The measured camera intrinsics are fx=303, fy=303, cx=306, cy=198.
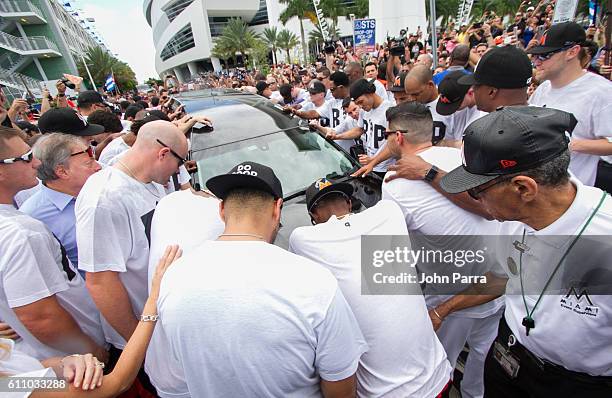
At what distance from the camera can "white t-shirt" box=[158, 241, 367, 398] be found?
1.06 m

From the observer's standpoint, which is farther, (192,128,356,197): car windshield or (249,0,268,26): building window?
(249,0,268,26): building window

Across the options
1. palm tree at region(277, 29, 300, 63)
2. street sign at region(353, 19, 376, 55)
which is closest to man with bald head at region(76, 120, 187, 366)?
street sign at region(353, 19, 376, 55)

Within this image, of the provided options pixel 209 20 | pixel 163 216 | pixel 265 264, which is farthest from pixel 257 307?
pixel 209 20

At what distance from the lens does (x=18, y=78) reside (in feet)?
89.1

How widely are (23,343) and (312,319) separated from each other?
5.41 ft

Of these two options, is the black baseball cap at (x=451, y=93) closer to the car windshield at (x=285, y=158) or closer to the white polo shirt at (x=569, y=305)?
the car windshield at (x=285, y=158)

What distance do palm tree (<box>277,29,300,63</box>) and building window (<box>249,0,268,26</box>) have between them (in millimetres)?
18679

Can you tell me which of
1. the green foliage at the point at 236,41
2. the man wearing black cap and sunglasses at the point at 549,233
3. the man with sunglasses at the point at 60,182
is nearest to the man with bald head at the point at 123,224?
the man with sunglasses at the point at 60,182

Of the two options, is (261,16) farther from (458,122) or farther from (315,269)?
(315,269)

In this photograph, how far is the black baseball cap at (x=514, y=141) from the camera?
1096 millimetres

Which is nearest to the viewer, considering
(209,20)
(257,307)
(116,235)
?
(257,307)

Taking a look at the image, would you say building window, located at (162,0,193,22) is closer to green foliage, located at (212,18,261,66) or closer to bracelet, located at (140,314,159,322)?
green foliage, located at (212,18,261,66)

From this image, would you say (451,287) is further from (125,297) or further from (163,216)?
(125,297)

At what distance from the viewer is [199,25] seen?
54.3 metres
